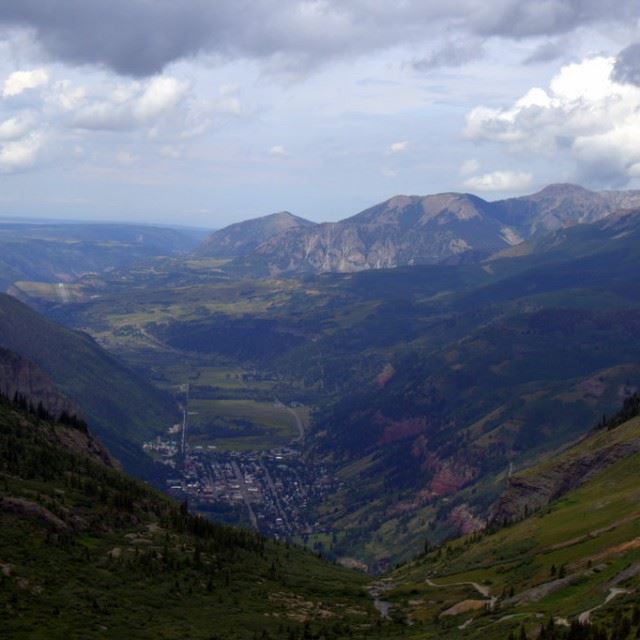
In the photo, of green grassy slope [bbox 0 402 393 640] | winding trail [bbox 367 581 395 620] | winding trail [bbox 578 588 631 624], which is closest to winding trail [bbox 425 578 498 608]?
winding trail [bbox 367 581 395 620]

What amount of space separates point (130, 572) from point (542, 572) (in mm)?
55528

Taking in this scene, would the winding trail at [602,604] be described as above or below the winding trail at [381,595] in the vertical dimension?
above

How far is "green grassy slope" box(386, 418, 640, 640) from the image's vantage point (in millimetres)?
85375

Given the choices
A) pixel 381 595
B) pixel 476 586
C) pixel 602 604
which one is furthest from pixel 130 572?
pixel 602 604

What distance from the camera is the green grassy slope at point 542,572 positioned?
280 feet

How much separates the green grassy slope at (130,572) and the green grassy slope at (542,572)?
965cm

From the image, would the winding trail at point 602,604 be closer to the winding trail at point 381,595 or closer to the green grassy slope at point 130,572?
the green grassy slope at point 130,572

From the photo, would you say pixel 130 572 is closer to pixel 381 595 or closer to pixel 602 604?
pixel 381 595

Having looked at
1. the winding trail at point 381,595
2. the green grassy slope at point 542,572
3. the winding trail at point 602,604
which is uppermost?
the winding trail at point 602,604

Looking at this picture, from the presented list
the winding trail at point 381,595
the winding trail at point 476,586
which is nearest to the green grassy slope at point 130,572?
the winding trail at point 381,595

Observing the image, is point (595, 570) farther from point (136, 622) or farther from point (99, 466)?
point (99, 466)

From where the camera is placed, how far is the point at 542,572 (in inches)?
4712

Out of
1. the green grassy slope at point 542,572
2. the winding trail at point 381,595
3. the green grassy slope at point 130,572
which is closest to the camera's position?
the green grassy slope at point 542,572

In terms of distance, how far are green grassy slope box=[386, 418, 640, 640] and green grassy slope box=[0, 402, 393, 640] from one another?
965 centimetres
